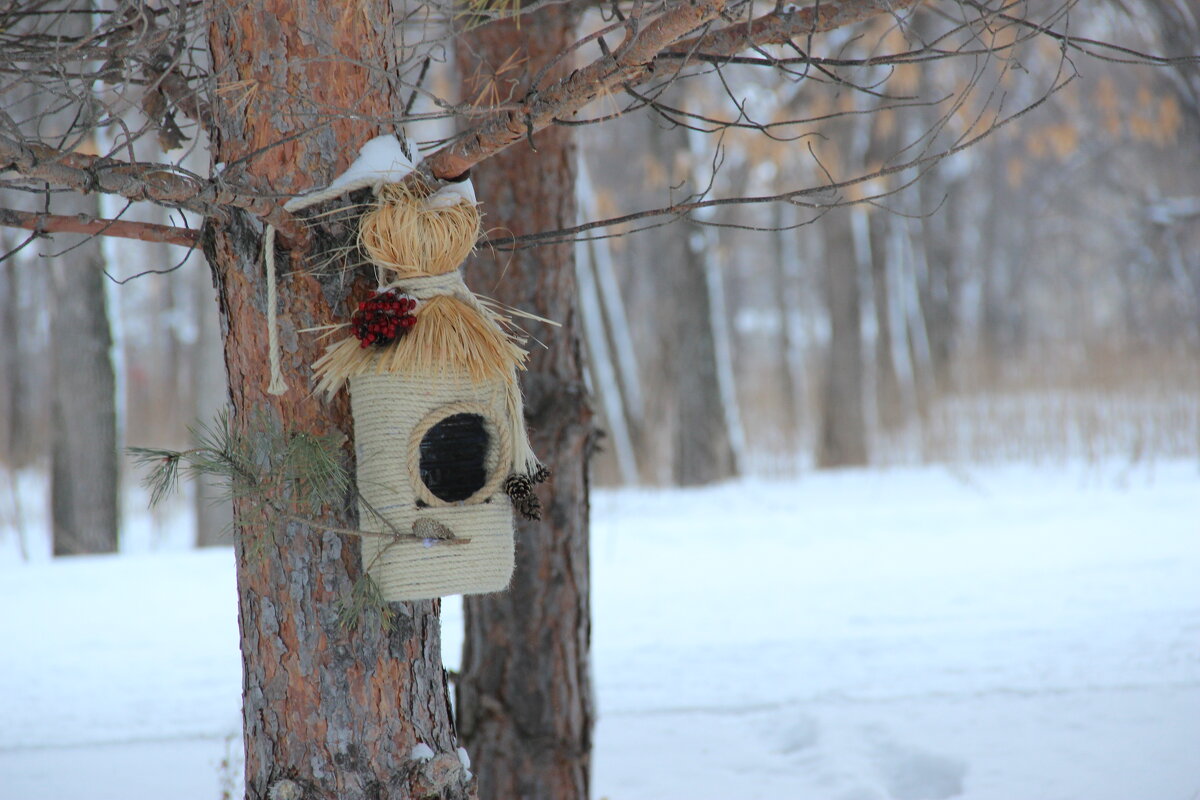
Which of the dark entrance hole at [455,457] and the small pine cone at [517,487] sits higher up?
the dark entrance hole at [455,457]

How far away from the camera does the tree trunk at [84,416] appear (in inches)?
267

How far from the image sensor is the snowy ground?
9.78ft

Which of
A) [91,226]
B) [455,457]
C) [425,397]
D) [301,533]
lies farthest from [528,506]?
[91,226]

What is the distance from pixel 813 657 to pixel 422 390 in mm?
2892

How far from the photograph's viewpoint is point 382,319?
1.58 meters

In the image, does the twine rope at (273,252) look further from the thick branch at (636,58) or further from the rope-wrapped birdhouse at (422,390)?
the thick branch at (636,58)

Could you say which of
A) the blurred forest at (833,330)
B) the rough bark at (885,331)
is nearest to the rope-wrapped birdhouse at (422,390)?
the blurred forest at (833,330)

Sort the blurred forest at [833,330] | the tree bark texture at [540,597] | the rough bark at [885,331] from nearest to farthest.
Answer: the tree bark texture at [540,597] → the blurred forest at [833,330] → the rough bark at [885,331]

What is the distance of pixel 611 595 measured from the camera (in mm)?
5059

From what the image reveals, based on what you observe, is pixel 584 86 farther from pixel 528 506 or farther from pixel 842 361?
pixel 842 361

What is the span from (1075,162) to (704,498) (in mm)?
16498

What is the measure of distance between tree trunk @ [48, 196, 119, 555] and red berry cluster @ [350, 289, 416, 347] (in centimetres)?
590

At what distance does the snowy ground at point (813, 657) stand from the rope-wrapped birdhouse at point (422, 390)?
1598 millimetres

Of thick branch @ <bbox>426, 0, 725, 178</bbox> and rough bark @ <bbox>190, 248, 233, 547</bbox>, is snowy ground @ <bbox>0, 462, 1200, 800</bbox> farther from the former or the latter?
thick branch @ <bbox>426, 0, 725, 178</bbox>
